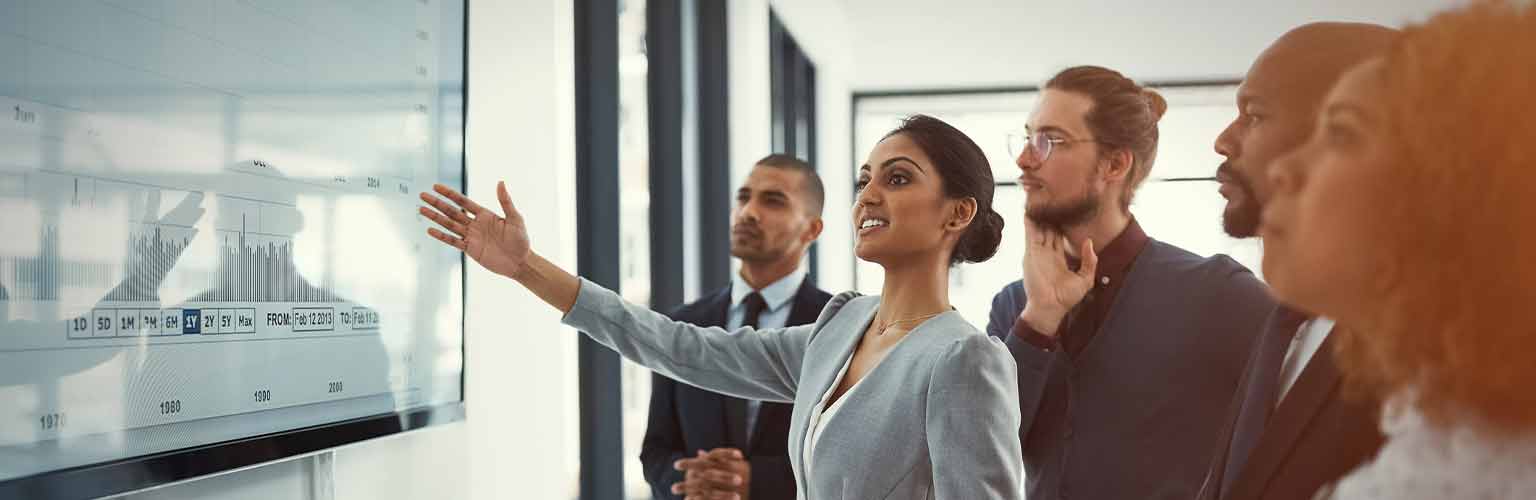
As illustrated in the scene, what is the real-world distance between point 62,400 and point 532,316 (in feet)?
4.89

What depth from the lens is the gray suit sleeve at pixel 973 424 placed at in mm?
1662

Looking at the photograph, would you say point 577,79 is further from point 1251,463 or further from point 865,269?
point 865,269

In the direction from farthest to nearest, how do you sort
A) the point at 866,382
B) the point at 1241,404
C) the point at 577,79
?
the point at 577,79
the point at 866,382
the point at 1241,404

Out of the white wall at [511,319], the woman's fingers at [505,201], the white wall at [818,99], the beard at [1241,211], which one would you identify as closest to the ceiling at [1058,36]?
the white wall at [818,99]

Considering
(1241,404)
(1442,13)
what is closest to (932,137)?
(1241,404)

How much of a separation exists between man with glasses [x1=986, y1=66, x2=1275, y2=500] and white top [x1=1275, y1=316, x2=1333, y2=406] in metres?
0.69

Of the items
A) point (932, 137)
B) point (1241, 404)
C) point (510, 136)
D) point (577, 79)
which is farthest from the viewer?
point (577, 79)

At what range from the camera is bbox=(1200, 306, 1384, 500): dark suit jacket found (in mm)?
954

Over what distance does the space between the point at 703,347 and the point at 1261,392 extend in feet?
4.06

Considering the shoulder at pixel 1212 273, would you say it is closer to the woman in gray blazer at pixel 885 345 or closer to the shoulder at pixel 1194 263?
the shoulder at pixel 1194 263

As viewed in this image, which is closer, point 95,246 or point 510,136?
point 95,246

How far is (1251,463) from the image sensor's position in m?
1.08

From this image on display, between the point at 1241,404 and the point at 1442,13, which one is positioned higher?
the point at 1442,13

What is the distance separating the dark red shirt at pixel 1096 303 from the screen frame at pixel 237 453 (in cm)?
112
